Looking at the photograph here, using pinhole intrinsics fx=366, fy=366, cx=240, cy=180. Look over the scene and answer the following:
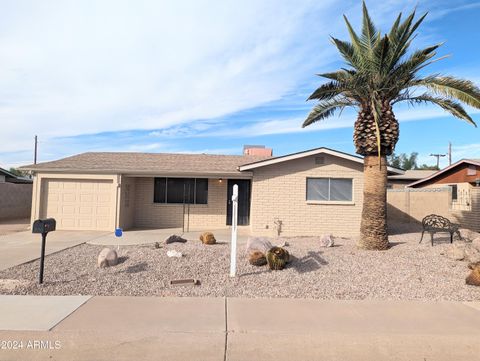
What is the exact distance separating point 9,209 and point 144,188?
10.2 metres

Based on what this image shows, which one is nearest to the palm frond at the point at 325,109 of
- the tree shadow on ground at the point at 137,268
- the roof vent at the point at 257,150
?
the tree shadow on ground at the point at 137,268

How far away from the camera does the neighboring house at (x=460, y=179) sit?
17766 millimetres

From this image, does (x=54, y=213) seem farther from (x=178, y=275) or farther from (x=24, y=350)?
(x=24, y=350)

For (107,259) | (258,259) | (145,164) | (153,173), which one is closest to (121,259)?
(107,259)

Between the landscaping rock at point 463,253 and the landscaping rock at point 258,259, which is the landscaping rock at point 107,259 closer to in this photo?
the landscaping rock at point 258,259

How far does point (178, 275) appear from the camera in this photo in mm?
7031

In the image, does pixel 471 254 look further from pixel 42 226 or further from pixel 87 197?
pixel 87 197

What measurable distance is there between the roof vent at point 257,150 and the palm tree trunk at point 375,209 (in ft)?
47.1

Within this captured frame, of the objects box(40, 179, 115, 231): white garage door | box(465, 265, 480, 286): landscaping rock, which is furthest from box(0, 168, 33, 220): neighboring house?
box(465, 265, 480, 286): landscaping rock

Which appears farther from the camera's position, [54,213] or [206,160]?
[206,160]

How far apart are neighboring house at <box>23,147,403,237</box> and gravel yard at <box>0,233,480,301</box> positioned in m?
4.46

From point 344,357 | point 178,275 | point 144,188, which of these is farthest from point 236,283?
point 144,188

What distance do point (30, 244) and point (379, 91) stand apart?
1087cm

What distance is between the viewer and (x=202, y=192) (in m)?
16.5
